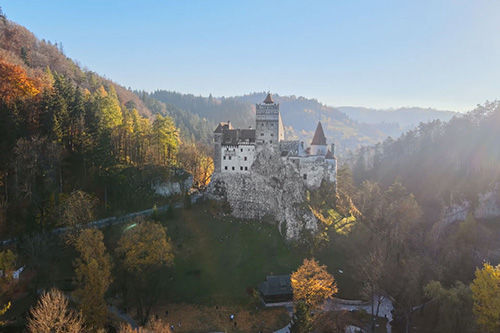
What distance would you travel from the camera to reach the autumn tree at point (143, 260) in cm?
3944

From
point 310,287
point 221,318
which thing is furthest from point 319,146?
point 221,318

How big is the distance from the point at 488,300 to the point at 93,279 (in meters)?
38.5

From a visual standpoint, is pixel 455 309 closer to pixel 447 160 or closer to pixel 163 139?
pixel 163 139

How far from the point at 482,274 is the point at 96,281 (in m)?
38.7

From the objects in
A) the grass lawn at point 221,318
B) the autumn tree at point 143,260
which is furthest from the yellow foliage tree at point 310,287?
the autumn tree at point 143,260

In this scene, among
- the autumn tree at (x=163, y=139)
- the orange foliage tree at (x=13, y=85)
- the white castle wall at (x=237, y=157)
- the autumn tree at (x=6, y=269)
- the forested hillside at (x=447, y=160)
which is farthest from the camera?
the forested hillside at (x=447, y=160)

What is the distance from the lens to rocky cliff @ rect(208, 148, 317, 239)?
2175 inches

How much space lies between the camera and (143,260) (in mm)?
40125

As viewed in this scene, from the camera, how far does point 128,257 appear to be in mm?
39969

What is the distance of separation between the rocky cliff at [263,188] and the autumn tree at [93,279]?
21.7 meters

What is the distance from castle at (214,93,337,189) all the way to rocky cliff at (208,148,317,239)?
2.72 ft

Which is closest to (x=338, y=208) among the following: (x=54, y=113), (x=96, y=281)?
(x=96, y=281)

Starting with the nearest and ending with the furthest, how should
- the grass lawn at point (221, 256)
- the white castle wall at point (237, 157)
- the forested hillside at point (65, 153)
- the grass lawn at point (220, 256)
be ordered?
the grass lawn at point (221, 256) < the grass lawn at point (220, 256) < the forested hillside at point (65, 153) < the white castle wall at point (237, 157)

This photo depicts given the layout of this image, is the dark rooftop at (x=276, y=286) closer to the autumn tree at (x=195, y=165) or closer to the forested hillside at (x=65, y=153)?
the forested hillside at (x=65, y=153)
